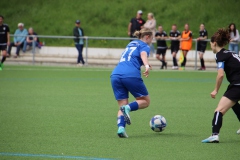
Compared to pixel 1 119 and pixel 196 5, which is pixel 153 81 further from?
pixel 196 5

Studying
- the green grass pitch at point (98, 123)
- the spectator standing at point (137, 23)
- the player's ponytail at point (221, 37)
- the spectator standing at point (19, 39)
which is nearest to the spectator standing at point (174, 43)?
the spectator standing at point (137, 23)

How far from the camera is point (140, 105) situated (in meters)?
9.60

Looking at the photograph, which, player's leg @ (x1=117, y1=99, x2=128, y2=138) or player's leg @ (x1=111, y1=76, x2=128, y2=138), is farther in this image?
player's leg @ (x1=111, y1=76, x2=128, y2=138)

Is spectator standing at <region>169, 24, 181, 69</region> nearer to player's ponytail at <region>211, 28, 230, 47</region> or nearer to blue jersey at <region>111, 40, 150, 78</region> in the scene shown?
blue jersey at <region>111, 40, 150, 78</region>

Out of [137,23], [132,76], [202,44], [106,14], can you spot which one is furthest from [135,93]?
[106,14]

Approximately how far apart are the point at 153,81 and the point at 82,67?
8.22 meters

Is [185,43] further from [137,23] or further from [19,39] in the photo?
[19,39]

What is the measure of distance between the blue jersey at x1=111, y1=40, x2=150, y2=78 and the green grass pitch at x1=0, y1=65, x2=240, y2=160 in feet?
3.17

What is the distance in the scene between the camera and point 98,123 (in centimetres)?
1106

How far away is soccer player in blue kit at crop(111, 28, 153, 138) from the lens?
31.0ft

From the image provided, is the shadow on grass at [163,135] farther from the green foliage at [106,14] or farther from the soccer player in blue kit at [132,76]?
the green foliage at [106,14]

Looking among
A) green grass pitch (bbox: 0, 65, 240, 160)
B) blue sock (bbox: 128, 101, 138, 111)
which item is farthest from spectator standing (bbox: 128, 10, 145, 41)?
blue sock (bbox: 128, 101, 138, 111)

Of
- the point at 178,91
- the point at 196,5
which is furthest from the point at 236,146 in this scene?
the point at 196,5

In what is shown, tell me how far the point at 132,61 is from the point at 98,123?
6.23 feet
